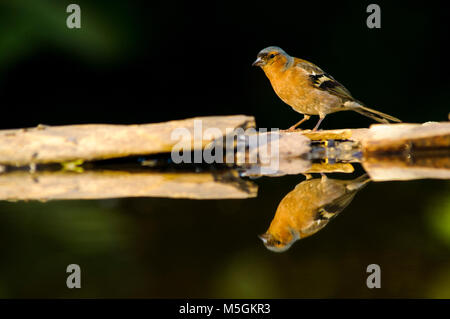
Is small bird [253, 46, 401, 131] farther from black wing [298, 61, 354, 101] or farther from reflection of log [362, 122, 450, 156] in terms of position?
reflection of log [362, 122, 450, 156]

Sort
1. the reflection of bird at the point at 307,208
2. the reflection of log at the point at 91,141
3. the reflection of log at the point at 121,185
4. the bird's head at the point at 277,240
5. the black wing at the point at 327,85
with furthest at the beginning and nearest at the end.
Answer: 1. the black wing at the point at 327,85
2. the reflection of log at the point at 91,141
3. the reflection of log at the point at 121,185
4. the reflection of bird at the point at 307,208
5. the bird's head at the point at 277,240

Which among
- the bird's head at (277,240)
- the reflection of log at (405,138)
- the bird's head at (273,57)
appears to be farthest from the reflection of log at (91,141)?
the bird's head at (277,240)

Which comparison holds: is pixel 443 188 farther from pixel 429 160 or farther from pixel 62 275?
pixel 62 275

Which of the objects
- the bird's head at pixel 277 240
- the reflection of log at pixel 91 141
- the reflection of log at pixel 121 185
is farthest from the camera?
the reflection of log at pixel 91 141

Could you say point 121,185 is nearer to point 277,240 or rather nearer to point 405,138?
point 277,240

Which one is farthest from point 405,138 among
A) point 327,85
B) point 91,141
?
point 91,141

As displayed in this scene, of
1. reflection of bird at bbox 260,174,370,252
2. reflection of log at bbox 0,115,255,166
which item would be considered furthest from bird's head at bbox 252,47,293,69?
reflection of bird at bbox 260,174,370,252

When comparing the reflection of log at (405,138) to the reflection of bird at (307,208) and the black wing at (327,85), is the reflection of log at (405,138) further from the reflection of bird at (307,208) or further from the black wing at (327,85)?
the reflection of bird at (307,208)
